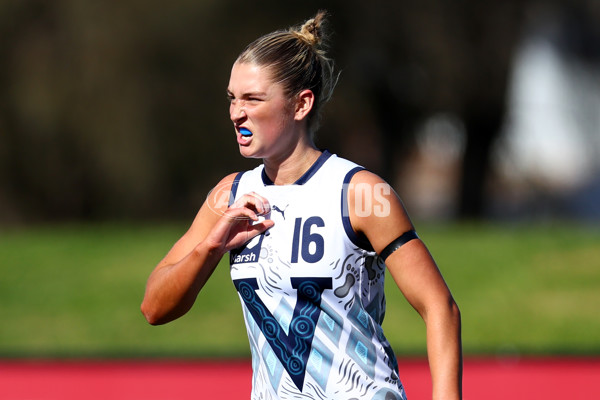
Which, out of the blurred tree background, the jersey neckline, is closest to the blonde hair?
the jersey neckline

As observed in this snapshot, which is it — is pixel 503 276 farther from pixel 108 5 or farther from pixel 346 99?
pixel 108 5

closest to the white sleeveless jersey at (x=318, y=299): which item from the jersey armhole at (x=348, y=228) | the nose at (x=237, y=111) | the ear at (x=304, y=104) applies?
the jersey armhole at (x=348, y=228)

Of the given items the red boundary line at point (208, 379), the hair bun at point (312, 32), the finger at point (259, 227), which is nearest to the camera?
the finger at point (259, 227)

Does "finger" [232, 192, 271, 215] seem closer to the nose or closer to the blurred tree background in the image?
the nose

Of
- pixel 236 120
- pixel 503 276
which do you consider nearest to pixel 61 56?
pixel 503 276

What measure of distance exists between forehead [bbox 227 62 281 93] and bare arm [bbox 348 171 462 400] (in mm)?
414

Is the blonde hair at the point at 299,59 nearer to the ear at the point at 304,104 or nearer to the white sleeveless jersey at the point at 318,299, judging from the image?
the ear at the point at 304,104

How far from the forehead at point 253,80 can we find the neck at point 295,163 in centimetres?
23

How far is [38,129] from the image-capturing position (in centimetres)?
1661

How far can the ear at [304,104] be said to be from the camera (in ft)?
9.02

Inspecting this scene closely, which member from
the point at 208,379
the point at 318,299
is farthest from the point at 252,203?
the point at 208,379

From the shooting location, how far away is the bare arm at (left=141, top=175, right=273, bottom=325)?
8.73 feet

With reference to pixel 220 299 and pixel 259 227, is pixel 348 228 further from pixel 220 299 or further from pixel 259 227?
pixel 220 299

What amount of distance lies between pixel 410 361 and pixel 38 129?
10968mm
